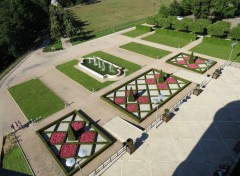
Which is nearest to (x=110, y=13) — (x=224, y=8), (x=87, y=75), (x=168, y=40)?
(x=168, y=40)

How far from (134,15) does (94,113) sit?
66.5 metres

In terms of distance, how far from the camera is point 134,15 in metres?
86.1

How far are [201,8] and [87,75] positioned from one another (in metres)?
44.8

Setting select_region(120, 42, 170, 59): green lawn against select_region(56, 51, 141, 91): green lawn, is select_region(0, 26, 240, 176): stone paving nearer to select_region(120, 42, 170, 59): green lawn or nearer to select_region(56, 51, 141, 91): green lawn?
select_region(56, 51, 141, 91): green lawn

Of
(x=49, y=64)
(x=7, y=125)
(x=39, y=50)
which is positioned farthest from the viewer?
(x=39, y=50)

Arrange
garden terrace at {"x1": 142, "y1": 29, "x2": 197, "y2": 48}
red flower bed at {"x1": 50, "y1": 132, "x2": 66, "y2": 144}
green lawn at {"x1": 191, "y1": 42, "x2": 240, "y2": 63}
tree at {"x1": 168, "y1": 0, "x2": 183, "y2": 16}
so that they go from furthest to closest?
tree at {"x1": 168, "y1": 0, "x2": 183, "y2": 16} → garden terrace at {"x1": 142, "y1": 29, "x2": 197, "y2": 48} → green lawn at {"x1": 191, "y1": 42, "x2": 240, "y2": 63} → red flower bed at {"x1": 50, "y1": 132, "x2": 66, "y2": 144}

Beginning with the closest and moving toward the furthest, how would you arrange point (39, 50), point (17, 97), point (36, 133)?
point (36, 133)
point (17, 97)
point (39, 50)

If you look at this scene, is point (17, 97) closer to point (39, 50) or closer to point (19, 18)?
point (39, 50)

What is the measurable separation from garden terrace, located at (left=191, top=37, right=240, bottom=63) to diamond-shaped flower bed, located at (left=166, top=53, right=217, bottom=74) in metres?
4.64

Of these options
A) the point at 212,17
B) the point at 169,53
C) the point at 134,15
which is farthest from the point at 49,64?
the point at 212,17

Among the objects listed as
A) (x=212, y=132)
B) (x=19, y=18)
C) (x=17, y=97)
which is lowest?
(x=212, y=132)

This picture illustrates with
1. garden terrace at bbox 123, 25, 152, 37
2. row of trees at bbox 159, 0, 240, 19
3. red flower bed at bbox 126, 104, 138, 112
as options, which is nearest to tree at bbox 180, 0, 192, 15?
row of trees at bbox 159, 0, 240, 19

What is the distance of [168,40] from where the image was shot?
5512 cm

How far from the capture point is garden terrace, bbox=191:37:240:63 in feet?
148
